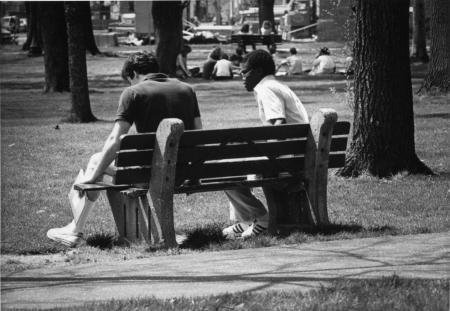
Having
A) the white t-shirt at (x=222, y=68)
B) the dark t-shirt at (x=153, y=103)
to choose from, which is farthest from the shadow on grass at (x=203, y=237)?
the white t-shirt at (x=222, y=68)

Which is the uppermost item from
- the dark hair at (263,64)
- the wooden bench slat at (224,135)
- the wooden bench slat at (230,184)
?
the dark hair at (263,64)

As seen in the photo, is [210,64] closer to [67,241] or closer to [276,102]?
[276,102]

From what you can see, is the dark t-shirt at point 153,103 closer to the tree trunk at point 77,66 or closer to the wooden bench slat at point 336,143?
the wooden bench slat at point 336,143

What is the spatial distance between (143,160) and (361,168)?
4046mm

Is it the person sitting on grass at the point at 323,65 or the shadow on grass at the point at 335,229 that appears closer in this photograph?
the shadow on grass at the point at 335,229

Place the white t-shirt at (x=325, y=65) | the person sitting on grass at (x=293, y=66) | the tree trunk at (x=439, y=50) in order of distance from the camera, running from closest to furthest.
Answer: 1. the tree trunk at (x=439, y=50)
2. the white t-shirt at (x=325, y=65)
3. the person sitting on grass at (x=293, y=66)

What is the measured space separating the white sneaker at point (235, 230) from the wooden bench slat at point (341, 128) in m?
0.99

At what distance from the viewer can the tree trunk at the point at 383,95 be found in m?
11.0

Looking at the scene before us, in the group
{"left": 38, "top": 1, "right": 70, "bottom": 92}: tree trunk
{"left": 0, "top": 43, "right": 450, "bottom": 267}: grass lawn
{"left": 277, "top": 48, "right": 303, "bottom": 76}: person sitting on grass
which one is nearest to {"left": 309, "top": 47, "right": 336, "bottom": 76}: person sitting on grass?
{"left": 277, "top": 48, "right": 303, "bottom": 76}: person sitting on grass

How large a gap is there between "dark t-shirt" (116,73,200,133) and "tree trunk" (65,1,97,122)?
10593 millimetres

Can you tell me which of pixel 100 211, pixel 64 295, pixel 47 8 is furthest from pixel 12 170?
pixel 47 8

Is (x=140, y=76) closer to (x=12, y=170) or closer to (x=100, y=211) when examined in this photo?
(x=100, y=211)

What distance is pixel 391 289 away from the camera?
5.75 metres

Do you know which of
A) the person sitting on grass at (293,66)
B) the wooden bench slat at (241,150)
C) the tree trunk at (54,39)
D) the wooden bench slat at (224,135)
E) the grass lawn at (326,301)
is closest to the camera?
the grass lawn at (326,301)
